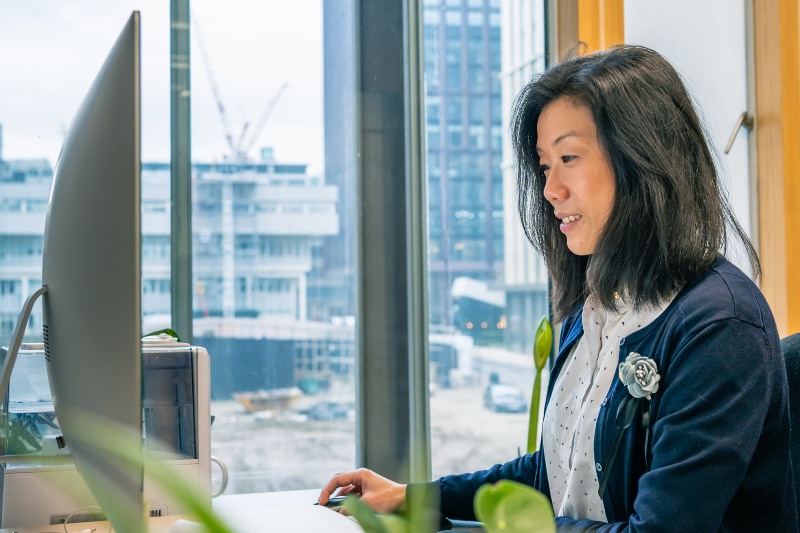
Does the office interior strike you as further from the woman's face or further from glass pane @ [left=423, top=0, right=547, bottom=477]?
the woman's face

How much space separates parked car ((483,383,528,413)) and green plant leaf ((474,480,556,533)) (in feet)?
7.54

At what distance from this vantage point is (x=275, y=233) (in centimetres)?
245

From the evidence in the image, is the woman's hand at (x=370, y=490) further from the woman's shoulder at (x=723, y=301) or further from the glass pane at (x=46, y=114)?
the glass pane at (x=46, y=114)

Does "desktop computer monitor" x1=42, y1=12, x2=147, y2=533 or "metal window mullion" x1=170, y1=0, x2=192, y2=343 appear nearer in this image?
"desktop computer monitor" x1=42, y1=12, x2=147, y2=533

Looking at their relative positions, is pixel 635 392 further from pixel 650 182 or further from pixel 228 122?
pixel 228 122

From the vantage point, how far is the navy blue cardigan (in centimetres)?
107

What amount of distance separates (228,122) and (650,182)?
1.46 meters

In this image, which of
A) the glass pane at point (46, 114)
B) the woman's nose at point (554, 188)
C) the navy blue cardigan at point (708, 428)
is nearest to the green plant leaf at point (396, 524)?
the navy blue cardigan at point (708, 428)

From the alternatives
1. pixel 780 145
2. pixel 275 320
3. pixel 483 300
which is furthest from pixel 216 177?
pixel 780 145

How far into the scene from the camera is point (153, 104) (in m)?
2.29

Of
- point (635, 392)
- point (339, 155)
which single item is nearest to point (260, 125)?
point (339, 155)

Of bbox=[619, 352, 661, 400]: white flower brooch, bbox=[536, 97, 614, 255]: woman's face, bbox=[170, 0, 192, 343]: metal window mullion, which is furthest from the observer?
bbox=[170, 0, 192, 343]: metal window mullion

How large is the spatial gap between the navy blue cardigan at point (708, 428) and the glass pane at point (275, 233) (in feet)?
4.27

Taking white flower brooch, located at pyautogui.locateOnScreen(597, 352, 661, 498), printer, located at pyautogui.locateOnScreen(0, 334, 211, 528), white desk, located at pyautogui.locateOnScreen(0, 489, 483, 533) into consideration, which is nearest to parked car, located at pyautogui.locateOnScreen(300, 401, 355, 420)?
white desk, located at pyautogui.locateOnScreen(0, 489, 483, 533)
